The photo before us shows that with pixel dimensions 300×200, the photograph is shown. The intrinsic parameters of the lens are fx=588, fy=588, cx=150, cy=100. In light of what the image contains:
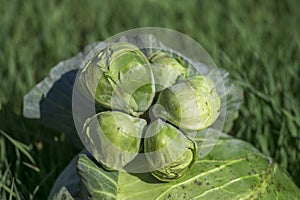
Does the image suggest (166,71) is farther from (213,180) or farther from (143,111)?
(213,180)

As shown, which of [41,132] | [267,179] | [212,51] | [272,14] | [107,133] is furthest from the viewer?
[272,14]

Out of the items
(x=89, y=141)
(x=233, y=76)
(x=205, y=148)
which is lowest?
(x=233, y=76)

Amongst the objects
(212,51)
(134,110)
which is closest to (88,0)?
(212,51)

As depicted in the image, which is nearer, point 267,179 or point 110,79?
point 110,79

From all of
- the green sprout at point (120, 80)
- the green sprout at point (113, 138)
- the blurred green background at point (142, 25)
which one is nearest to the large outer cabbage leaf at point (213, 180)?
the green sprout at point (113, 138)

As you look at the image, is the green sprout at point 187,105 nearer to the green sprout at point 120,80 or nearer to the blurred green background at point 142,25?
the green sprout at point 120,80

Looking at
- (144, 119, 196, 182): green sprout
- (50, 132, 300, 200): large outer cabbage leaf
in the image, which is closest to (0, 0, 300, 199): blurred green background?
(50, 132, 300, 200): large outer cabbage leaf

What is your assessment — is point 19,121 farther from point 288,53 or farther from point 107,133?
point 288,53
